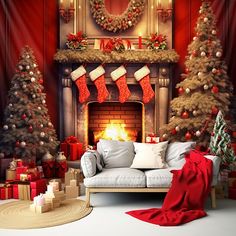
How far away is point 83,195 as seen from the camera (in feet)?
15.7

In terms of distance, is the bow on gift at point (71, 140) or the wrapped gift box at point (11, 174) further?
the bow on gift at point (71, 140)

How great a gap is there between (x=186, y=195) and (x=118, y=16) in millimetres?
4071

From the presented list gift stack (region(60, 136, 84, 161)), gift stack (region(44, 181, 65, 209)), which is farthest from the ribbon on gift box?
gift stack (region(44, 181, 65, 209))

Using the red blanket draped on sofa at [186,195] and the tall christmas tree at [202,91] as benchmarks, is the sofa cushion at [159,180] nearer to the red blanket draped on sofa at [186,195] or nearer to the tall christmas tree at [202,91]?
the red blanket draped on sofa at [186,195]

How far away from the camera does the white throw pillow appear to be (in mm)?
4438

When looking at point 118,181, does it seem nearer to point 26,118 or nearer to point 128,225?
point 128,225

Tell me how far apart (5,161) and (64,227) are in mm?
2430

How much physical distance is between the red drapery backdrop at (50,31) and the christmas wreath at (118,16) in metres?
0.78

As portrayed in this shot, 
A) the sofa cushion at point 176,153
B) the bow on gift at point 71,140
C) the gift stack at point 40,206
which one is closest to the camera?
the gift stack at point 40,206

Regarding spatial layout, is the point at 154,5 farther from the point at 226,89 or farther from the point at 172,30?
the point at 226,89

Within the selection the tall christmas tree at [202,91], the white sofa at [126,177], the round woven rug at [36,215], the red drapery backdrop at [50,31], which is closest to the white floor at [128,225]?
the round woven rug at [36,215]

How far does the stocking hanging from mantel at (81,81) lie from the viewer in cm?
663

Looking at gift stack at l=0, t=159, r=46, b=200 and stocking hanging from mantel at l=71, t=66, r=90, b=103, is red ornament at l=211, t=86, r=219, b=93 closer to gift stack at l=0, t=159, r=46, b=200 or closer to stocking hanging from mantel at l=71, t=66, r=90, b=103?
stocking hanging from mantel at l=71, t=66, r=90, b=103

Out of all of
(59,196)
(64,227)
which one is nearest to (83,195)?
(59,196)
